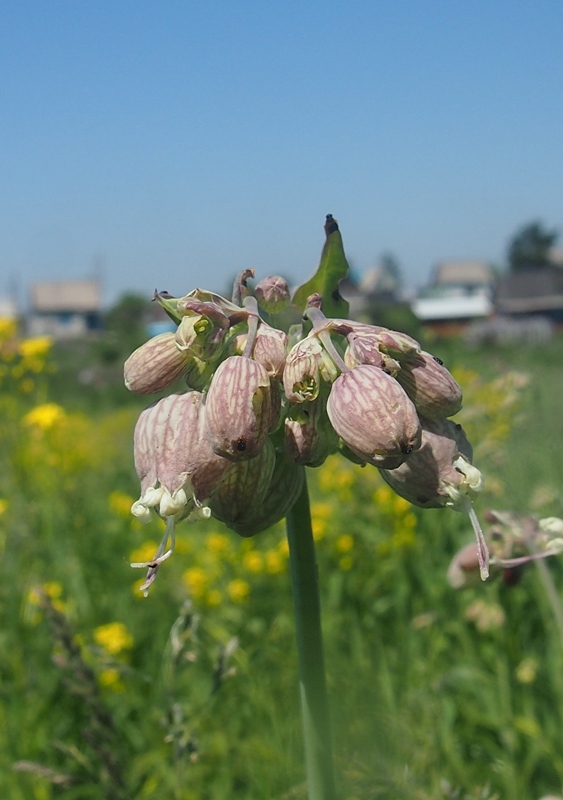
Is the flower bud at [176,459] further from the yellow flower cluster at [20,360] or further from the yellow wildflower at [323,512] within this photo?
the yellow flower cluster at [20,360]

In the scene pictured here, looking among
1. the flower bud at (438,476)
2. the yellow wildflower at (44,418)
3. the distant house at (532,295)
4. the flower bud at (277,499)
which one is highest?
the flower bud at (438,476)

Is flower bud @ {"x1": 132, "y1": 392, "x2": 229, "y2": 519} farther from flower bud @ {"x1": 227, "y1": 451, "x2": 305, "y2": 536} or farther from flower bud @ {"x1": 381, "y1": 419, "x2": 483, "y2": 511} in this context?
flower bud @ {"x1": 381, "y1": 419, "x2": 483, "y2": 511}

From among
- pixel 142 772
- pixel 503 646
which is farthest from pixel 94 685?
pixel 503 646

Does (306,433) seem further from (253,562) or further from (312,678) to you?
(253,562)

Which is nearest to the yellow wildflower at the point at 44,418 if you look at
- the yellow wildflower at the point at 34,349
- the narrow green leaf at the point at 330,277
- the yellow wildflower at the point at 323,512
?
the yellow wildflower at the point at 34,349

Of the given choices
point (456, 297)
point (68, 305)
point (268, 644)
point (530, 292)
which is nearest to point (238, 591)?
point (268, 644)

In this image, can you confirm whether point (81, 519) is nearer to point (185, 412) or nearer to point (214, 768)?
point (214, 768)
